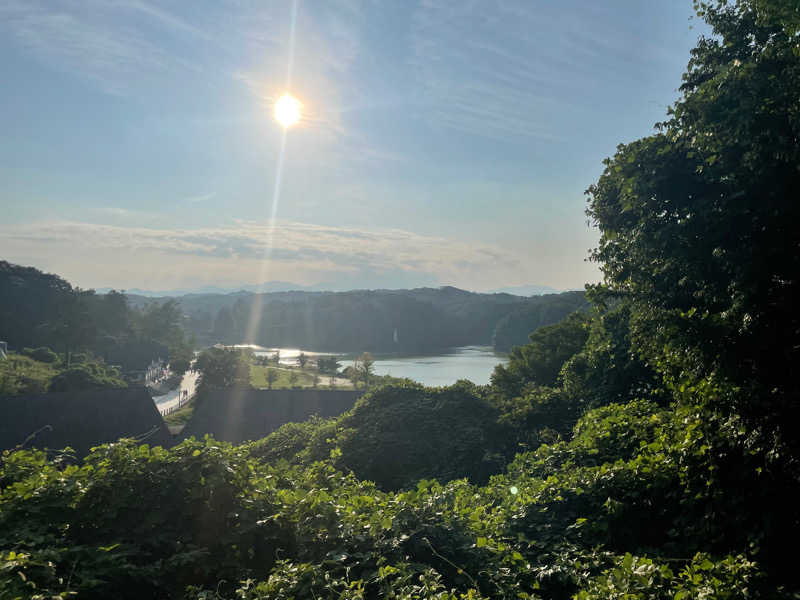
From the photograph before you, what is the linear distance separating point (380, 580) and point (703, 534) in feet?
12.4

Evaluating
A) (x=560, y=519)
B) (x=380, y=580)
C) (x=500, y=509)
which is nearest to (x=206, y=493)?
(x=380, y=580)

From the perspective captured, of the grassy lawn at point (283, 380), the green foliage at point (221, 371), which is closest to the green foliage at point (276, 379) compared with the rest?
the grassy lawn at point (283, 380)

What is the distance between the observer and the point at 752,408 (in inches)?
219

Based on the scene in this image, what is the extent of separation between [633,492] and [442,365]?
83.6m

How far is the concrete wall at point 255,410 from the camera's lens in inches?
1026

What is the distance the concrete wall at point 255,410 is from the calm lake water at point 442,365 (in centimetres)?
3209

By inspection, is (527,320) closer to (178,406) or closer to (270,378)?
(270,378)

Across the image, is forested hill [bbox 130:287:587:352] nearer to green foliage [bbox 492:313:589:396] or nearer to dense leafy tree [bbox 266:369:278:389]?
dense leafy tree [bbox 266:369:278:389]

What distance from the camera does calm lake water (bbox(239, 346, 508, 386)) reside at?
71062 millimetres

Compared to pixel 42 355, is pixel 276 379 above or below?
below

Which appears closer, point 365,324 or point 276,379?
point 276,379

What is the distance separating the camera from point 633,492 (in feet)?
20.4

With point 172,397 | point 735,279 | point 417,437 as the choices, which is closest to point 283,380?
point 172,397

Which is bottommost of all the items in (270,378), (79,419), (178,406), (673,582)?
(178,406)
